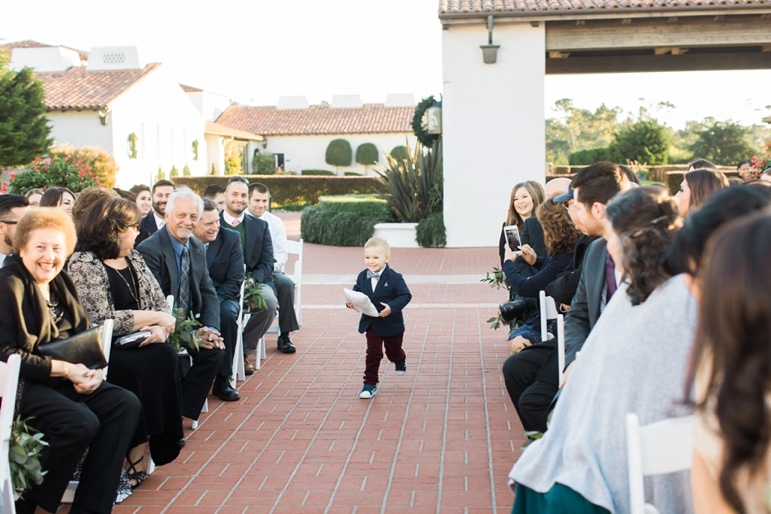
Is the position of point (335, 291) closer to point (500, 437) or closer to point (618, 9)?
point (500, 437)

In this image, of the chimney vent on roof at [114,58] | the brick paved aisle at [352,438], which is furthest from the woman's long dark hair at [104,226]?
the chimney vent on roof at [114,58]

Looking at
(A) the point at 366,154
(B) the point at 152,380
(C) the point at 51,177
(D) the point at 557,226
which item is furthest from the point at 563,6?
(A) the point at 366,154

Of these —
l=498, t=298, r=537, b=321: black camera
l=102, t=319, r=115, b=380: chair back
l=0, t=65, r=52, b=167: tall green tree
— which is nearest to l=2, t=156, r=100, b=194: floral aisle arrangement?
l=498, t=298, r=537, b=321: black camera

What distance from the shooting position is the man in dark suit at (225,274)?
22.2 feet

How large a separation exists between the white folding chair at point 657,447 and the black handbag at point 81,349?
2.92 metres

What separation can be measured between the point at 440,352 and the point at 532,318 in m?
2.37

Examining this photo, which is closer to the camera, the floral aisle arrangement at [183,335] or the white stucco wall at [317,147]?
the floral aisle arrangement at [183,335]

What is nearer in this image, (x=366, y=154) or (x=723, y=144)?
(x=366, y=154)

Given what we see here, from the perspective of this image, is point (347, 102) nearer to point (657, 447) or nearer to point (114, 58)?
point (114, 58)

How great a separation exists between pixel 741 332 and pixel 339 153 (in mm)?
56776

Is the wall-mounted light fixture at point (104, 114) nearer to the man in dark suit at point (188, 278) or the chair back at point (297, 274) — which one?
the chair back at point (297, 274)

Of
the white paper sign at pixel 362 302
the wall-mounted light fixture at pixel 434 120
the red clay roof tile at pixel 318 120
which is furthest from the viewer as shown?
the red clay roof tile at pixel 318 120

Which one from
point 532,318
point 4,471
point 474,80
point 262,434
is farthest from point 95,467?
point 474,80

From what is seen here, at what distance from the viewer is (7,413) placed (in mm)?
3766
